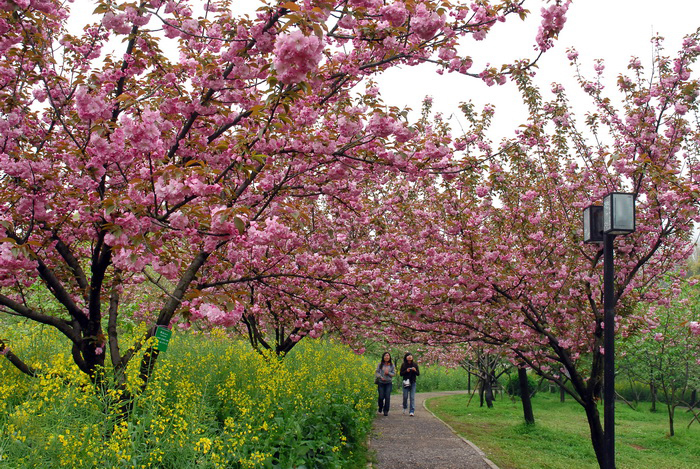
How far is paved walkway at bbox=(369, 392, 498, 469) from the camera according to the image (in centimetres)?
785

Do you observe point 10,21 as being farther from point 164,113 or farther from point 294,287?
point 294,287

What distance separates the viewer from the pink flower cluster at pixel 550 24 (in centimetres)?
394

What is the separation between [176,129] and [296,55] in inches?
75.6

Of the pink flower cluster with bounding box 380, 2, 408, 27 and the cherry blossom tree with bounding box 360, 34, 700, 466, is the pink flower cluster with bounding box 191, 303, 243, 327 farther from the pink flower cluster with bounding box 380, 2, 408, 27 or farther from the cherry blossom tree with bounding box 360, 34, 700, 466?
the cherry blossom tree with bounding box 360, 34, 700, 466

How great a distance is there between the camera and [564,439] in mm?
11195

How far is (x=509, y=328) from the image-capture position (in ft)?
25.7

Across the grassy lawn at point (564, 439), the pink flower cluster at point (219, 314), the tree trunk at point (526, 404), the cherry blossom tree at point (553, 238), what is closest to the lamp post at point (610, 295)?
the cherry blossom tree at point (553, 238)

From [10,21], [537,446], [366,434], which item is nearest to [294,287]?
[366,434]

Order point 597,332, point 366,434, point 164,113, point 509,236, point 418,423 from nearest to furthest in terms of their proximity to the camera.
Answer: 1. point 164,113
2. point 597,332
3. point 509,236
4. point 366,434
5. point 418,423

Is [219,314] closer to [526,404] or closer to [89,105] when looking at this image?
[89,105]

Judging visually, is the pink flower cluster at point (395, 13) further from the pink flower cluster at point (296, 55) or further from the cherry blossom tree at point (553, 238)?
the cherry blossom tree at point (553, 238)

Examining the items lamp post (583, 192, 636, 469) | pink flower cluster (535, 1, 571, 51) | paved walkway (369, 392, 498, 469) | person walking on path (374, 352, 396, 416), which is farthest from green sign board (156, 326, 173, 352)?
person walking on path (374, 352, 396, 416)

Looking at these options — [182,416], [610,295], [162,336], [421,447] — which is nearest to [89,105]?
[162,336]

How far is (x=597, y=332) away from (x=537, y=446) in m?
4.36
